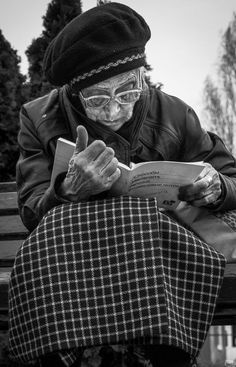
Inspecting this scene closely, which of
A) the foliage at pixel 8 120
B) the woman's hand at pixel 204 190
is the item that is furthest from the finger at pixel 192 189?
the foliage at pixel 8 120

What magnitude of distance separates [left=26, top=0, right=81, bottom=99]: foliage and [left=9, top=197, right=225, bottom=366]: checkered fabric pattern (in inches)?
159

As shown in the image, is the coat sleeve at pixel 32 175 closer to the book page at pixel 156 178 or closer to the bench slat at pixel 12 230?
the book page at pixel 156 178

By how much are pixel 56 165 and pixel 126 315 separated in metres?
0.51

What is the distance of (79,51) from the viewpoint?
1.87 meters

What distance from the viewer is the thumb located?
1.59 metres

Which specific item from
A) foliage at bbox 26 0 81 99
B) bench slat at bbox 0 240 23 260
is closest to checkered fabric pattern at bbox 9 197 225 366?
bench slat at bbox 0 240 23 260

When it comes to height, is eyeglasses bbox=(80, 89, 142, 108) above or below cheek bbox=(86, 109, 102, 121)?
above

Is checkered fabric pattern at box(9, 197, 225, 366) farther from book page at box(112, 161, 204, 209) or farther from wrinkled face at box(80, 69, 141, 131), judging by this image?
wrinkled face at box(80, 69, 141, 131)

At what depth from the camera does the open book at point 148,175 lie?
164 centimetres

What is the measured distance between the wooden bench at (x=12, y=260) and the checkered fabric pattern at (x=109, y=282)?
0.29 ft

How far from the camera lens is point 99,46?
187 cm

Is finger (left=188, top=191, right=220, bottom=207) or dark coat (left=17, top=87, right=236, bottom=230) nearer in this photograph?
finger (left=188, top=191, right=220, bottom=207)

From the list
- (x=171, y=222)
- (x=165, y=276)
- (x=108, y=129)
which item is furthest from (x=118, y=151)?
(x=165, y=276)

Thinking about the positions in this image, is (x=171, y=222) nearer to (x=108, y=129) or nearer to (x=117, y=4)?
(x=108, y=129)
